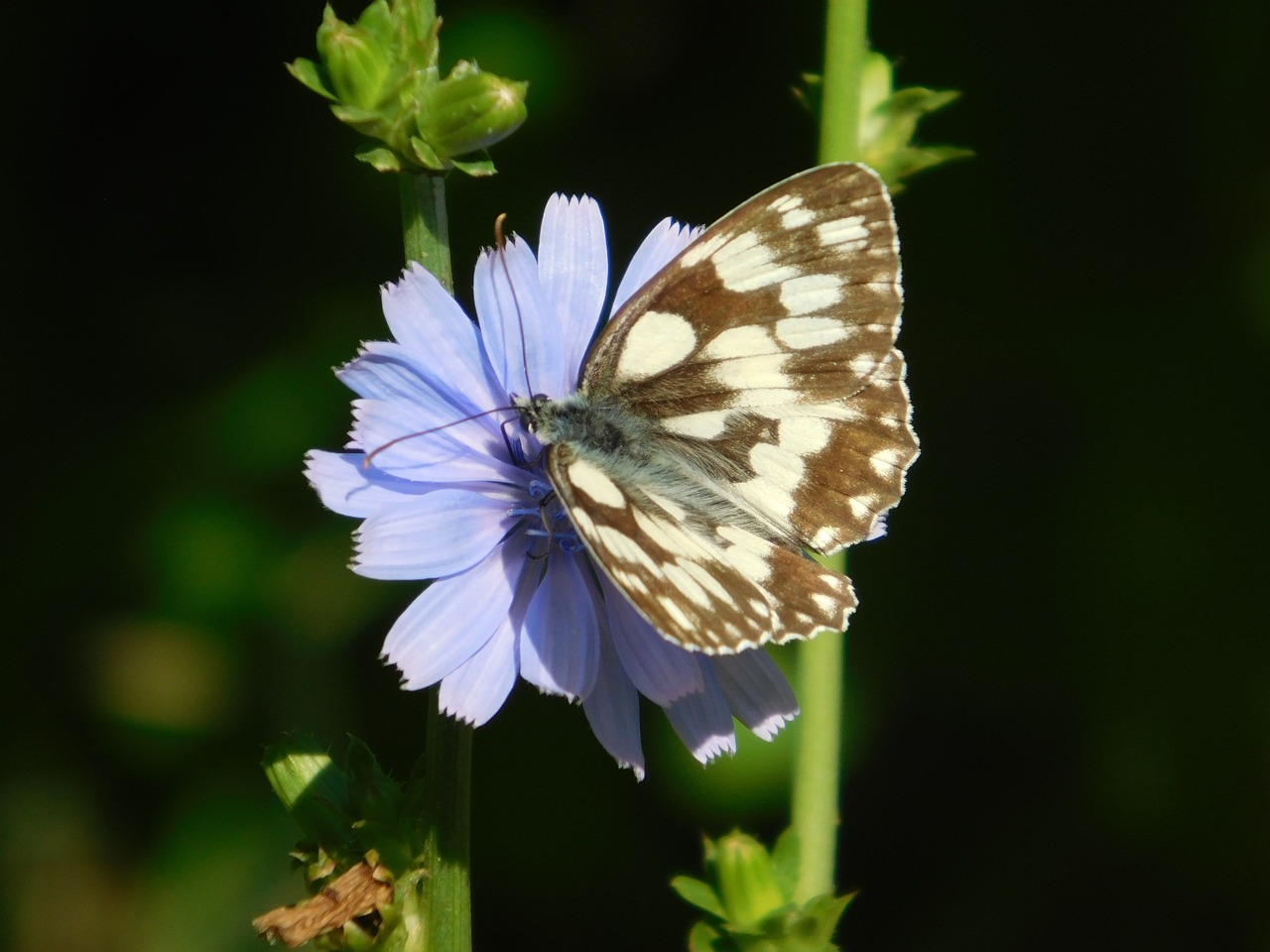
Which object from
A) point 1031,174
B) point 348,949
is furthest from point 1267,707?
point 348,949

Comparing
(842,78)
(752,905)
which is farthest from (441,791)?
(842,78)

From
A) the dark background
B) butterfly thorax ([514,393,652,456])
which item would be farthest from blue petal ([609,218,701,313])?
the dark background

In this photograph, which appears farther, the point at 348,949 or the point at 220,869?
the point at 220,869

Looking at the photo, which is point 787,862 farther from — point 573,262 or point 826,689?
point 573,262

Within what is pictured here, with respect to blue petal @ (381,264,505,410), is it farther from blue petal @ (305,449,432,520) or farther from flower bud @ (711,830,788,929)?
flower bud @ (711,830,788,929)

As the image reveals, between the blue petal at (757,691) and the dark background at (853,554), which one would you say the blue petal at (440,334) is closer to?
the blue petal at (757,691)

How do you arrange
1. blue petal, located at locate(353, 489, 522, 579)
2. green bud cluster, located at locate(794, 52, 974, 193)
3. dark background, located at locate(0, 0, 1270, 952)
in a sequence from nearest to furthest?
blue petal, located at locate(353, 489, 522, 579), green bud cluster, located at locate(794, 52, 974, 193), dark background, located at locate(0, 0, 1270, 952)

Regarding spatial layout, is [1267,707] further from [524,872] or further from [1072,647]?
[524,872]
